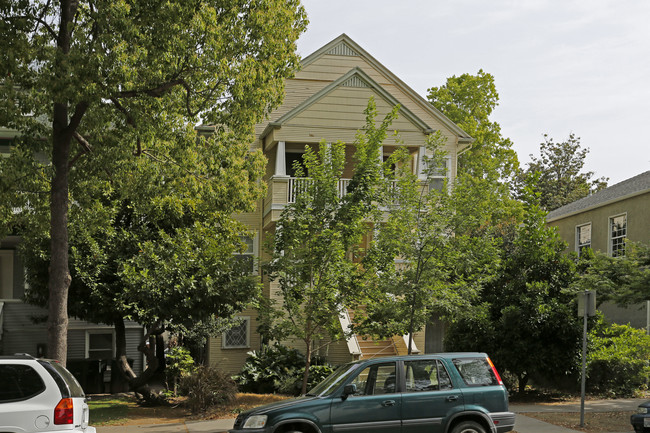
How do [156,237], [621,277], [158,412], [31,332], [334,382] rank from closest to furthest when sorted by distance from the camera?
[334,382] < [158,412] < [621,277] < [156,237] < [31,332]

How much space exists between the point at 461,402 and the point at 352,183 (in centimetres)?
623

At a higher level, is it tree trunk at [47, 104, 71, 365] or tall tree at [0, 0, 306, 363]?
tall tree at [0, 0, 306, 363]

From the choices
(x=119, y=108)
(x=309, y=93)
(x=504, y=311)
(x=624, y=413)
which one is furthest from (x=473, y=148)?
(x=119, y=108)

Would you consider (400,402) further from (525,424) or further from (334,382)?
(525,424)

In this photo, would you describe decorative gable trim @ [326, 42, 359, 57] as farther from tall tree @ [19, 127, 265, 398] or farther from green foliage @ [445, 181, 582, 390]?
green foliage @ [445, 181, 582, 390]

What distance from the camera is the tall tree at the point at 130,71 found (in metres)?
12.6

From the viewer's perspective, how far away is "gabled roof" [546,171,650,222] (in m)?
25.6

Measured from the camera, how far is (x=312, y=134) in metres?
23.7

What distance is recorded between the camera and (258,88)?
14406mm

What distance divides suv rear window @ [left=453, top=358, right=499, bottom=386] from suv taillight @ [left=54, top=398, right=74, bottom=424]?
564 centimetres

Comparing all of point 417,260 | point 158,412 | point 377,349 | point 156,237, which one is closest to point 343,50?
point 377,349

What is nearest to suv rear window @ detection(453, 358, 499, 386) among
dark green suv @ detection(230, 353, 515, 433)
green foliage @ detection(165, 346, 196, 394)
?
dark green suv @ detection(230, 353, 515, 433)

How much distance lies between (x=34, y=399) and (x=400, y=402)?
5.08 metres

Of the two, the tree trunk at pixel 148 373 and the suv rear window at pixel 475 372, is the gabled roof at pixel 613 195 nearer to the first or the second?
the suv rear window at pixel 475 372
